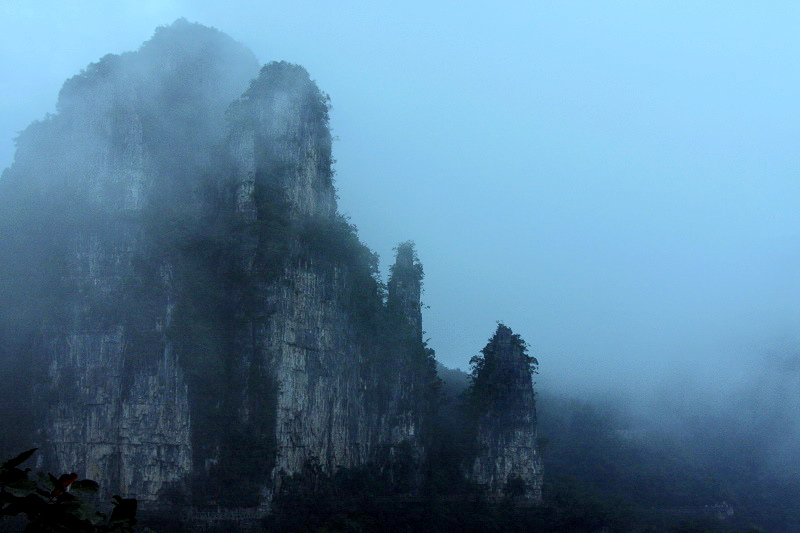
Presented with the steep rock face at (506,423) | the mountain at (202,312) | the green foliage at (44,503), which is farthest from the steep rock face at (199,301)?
the green foliage at (44,503)

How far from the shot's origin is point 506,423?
4338cm

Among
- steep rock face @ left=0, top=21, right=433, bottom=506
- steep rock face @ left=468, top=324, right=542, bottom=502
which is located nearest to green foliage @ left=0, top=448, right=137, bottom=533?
steep rock face @ left=0, top=21, right=433, bottom=506

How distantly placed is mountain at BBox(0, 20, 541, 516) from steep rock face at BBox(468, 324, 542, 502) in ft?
0.40

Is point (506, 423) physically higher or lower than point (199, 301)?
lower

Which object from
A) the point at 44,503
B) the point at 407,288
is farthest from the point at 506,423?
the point at 44,503


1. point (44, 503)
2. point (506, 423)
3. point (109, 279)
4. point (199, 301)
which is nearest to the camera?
→ point (44, 503)

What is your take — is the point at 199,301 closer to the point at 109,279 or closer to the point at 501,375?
the point at 109,279

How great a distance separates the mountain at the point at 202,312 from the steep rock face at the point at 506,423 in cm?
12

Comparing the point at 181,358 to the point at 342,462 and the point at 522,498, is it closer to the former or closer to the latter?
the point at 342,462

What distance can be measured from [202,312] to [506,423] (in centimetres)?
1690

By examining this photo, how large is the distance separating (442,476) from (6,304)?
69.8 feet

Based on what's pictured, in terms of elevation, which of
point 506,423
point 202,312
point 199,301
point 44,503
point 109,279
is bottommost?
point 44,503

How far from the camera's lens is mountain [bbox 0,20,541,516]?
109 ft

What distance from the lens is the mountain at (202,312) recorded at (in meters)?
33.2
